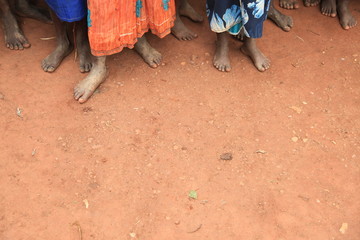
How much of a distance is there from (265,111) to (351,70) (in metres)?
0.87

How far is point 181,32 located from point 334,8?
4.59 ft

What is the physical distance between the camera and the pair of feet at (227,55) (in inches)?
119

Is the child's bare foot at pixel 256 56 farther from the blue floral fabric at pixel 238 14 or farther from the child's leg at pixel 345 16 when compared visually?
the child's leg at pixel 345 16

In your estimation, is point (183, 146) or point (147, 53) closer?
point (183, 146)

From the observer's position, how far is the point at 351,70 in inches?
123

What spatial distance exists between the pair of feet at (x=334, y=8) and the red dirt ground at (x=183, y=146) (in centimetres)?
31

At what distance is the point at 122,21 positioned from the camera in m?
2.58

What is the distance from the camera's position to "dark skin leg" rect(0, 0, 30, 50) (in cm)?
308

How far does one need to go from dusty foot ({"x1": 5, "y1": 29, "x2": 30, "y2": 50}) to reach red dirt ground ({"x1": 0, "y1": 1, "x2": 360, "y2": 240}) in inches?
2.1

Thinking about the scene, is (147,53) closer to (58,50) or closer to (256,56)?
(58,50)

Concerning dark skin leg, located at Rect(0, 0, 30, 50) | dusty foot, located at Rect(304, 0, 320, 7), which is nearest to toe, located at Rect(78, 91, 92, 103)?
dark skin leg, located at Rect(0, 0, 30, 50)

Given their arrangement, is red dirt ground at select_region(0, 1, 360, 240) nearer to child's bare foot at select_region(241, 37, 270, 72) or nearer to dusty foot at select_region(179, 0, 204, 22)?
child's bare foot at select_region(241, 37, 270, 72)

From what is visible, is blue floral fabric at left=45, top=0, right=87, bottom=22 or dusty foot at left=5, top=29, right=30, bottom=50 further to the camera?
dusty foot at left=5, top=29, right=30, bottom=50

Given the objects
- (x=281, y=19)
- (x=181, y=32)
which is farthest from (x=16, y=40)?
(x=281, y=19)
